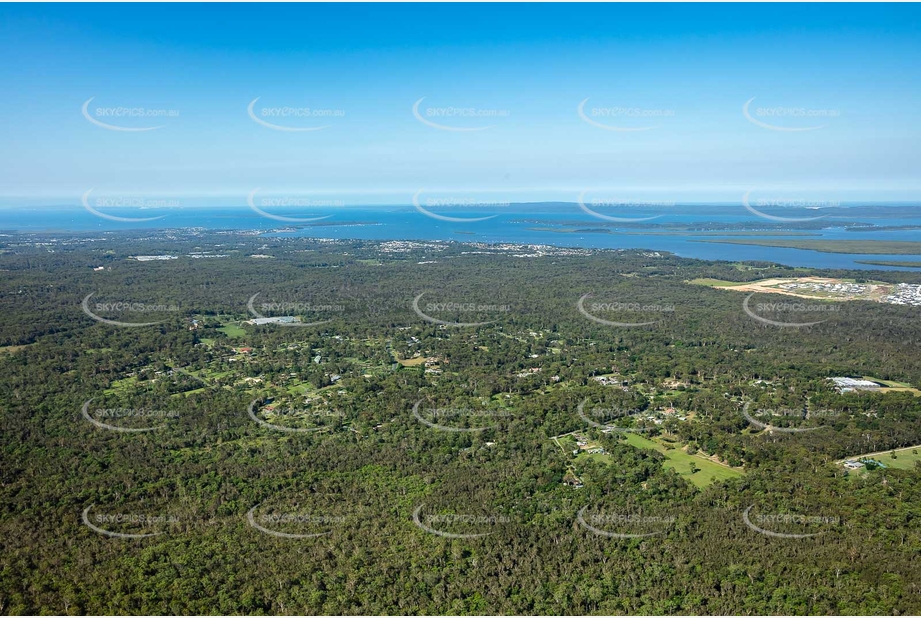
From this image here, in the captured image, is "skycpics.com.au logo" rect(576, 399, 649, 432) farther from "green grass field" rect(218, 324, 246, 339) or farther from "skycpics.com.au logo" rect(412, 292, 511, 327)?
"green grass field" rect(218, 324, 246, 339)

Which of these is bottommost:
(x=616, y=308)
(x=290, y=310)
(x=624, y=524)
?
(x=624, y=524)

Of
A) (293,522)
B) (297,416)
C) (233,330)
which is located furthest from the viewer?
(233,330)

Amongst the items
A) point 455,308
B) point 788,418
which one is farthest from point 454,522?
point 455,308

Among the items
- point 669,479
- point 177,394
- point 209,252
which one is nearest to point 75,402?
point 177,394

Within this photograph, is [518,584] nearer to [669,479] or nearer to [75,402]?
[669,479]

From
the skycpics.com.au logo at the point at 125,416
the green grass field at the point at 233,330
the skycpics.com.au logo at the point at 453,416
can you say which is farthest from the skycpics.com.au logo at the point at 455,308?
the skycpics.com.au logo at the point at 125,416

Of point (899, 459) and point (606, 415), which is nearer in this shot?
point (899, 459)

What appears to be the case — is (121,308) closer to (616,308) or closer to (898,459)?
(616,308)

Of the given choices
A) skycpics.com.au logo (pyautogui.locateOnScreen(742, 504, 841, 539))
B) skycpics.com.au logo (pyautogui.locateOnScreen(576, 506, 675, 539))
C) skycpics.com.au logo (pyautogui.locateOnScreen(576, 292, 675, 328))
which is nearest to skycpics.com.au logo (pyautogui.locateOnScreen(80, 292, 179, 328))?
skycpics.com.au logo (pyautogui.locateOnScreen(576, 292, 675, 328))
